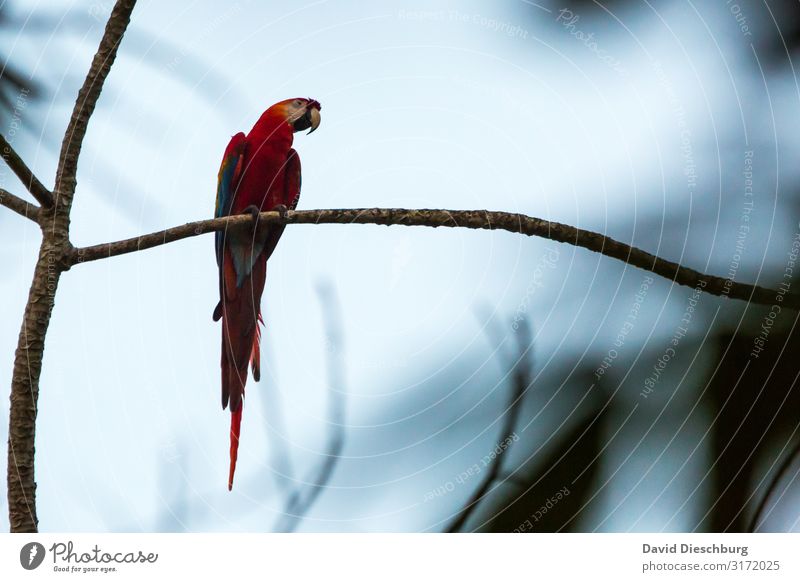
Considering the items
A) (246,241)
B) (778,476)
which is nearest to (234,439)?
(246,241)

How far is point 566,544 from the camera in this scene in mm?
577

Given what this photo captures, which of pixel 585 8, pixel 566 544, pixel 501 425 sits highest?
pixel 585 8

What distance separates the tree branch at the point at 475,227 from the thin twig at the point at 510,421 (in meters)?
0.09

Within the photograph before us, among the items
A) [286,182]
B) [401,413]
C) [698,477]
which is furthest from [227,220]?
[698,477]

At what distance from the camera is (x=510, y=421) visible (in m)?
0.57

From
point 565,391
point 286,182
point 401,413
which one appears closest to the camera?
point 565,391

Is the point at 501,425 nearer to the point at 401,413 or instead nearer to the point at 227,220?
the point at 401,413

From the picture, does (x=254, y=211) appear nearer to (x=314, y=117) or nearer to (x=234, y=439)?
(x=314, y=117)

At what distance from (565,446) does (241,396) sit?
282 millimetres

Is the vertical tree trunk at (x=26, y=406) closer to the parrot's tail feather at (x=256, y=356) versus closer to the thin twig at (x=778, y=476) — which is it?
the parrot's tail feather at (x=256, y=356)

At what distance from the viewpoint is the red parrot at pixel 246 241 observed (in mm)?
615

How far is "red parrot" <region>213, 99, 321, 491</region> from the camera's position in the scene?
0.62m

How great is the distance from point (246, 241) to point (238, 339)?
0.09 metres

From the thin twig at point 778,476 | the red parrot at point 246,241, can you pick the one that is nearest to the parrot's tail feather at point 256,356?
the red parrot at point 246,241
